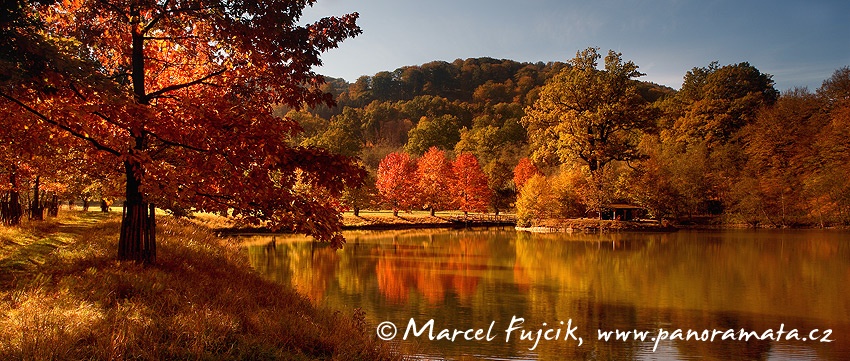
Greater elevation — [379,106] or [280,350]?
[379,106]

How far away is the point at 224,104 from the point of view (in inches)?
389

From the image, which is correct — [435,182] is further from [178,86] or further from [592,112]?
[178,86]

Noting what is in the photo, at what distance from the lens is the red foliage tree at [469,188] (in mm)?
65125

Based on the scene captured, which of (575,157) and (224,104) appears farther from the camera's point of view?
(575,157)

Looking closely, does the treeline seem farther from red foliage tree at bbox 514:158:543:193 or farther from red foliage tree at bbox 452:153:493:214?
red foliage tree at bbox 452:153:493:214

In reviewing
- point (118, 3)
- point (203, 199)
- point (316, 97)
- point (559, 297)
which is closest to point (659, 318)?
point (559, 297)

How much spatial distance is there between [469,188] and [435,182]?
418 cm

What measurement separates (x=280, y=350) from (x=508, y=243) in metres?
30.6

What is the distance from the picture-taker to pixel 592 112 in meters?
47.2

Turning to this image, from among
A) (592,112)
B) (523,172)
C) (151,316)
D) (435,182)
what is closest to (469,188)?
(435,182)

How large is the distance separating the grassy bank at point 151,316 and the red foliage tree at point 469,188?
176 ft

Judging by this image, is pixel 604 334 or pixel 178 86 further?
pixel 604 334

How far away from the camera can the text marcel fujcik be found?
38.2 feet

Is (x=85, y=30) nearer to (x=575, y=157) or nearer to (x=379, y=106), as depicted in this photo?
(x=575, y=157)
